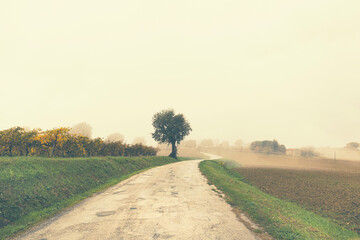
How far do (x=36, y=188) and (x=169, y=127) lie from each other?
146 ft

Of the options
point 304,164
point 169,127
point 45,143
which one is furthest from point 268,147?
→ point 45,143

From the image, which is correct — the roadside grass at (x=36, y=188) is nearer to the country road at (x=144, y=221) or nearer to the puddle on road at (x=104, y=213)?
the country road at (x=144, y=221)

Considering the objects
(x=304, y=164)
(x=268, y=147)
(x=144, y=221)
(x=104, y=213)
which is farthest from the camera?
(x=268, y=147)

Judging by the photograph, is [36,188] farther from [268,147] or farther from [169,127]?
[268,147]

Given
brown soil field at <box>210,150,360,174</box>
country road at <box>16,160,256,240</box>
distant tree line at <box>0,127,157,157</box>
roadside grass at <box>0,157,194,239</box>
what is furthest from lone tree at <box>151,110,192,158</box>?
country road at <box>16,160,256,240</box>

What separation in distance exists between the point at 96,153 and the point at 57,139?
763cm

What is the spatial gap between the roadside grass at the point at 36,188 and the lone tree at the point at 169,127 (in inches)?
1511

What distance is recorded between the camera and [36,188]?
9.83 meters

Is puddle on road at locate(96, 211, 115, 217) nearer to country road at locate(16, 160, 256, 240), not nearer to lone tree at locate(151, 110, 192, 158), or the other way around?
country road at locate(16, 160, 256, 240)

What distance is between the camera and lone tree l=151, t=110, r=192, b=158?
5400 cm

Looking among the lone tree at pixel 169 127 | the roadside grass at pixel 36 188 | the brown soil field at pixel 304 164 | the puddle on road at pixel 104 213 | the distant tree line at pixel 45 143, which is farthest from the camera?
the lone tree at pixel 169 127

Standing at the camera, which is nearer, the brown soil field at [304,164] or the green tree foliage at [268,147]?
the brown soil field at [304,164]

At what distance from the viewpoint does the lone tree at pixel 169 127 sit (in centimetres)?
5400

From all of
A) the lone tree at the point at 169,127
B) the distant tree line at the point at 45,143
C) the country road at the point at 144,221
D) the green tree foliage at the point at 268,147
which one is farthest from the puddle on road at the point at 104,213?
the green tree foliage at the point at 268,147
